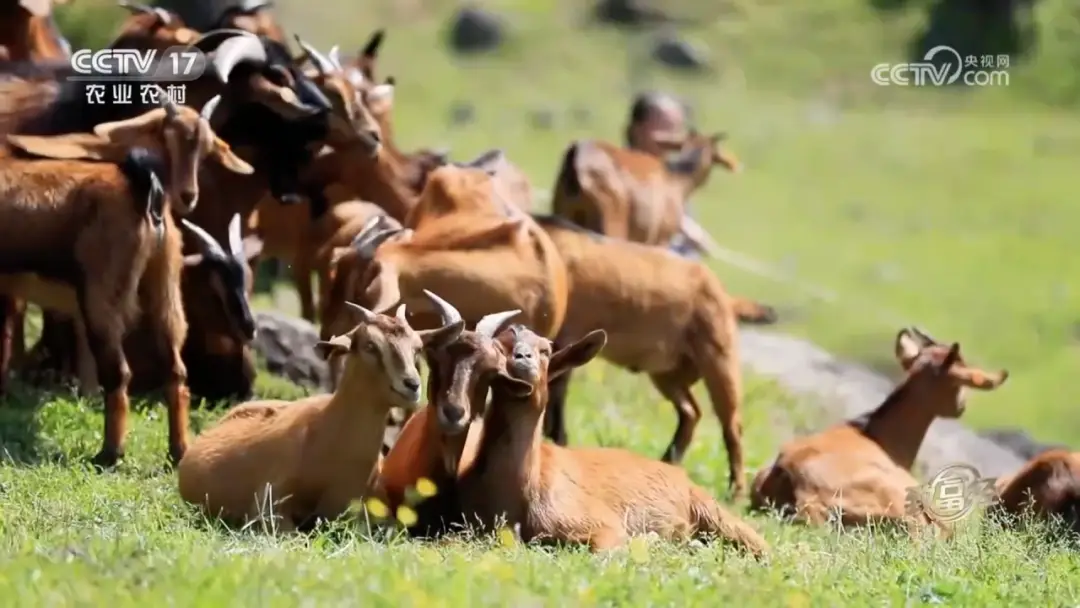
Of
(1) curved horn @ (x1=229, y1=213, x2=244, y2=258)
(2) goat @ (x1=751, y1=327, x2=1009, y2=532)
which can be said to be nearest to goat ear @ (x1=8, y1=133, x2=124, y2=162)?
(1) curved horn @ (x1=229, y1=213, x2=244, y2=258)

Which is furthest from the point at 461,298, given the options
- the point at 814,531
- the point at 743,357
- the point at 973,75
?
the point at 973,75

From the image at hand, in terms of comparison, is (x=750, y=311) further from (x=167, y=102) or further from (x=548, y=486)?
(x=548, y=486)

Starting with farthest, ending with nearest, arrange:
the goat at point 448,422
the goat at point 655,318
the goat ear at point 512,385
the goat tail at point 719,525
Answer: the goat at point 655,318 → the goat tail at point 719,525 → the goat ear at point 512,385 → the goat at point 448,422

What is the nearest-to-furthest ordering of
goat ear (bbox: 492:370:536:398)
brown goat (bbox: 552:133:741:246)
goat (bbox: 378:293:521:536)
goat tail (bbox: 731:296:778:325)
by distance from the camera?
goat (bbox: 378:293:521:536)
goat ear (bbox: 492:370:536:398)
goat tail (bbox: 731:296:778:325)
brown goat (bbox: 552:133:741:246)

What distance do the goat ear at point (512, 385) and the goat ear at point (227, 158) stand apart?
9.55 ft

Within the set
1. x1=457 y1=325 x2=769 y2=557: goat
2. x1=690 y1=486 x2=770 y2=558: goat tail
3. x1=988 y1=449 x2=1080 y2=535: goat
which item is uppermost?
x1=457 y1=325 x2=769 y2=557: goat

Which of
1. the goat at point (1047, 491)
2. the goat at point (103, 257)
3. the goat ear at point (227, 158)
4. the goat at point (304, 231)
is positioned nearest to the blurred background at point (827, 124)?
the goat at point (304, 231)

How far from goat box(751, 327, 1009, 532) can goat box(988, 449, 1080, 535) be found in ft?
1.71

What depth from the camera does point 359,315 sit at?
29.6 feet

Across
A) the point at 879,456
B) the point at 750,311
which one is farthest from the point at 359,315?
the point at 750,311

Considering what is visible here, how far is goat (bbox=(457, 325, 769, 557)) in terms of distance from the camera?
30.2 feet

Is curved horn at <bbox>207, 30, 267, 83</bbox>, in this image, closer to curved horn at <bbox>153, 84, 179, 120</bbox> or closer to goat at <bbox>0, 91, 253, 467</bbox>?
curved horn at <bbox>153, 84, 179, 120</bbox>

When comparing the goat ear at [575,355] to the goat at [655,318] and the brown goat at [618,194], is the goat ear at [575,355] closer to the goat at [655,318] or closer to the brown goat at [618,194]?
the goat at [655,318]

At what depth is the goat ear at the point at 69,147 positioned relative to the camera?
10969 mm
